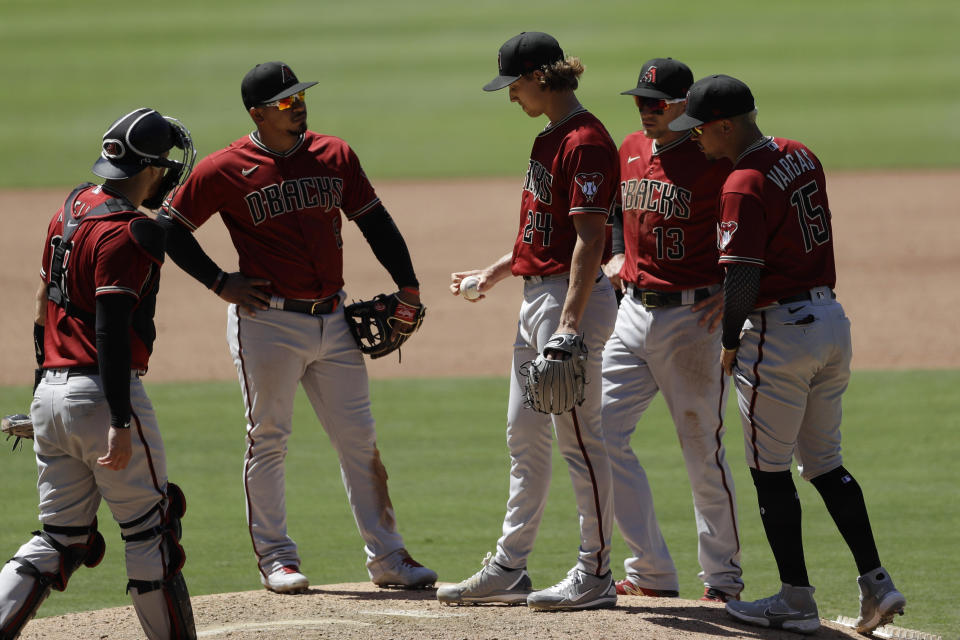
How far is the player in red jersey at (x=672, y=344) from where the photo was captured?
5.11 m

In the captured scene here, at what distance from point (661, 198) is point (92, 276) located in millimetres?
2301

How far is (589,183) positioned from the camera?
15.0 ft

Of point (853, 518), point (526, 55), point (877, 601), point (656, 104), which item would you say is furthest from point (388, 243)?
point (877, 601)

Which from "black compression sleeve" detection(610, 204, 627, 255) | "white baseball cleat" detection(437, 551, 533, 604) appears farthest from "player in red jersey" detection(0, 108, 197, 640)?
"black compression sleeve" detection(610, 204, 627, 255)

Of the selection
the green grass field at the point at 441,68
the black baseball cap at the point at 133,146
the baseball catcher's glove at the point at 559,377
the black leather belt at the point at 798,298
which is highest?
the green grass field at the point at 441,68

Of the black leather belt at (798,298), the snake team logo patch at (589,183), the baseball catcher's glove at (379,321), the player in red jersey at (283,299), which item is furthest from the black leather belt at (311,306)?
the black leather belt at (798,298)

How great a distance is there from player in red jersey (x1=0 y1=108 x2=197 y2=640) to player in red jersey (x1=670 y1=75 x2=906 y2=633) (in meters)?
2.00

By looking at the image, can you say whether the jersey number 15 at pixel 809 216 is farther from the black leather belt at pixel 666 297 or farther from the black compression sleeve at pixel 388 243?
the black compression sleeve at pixel 388 243

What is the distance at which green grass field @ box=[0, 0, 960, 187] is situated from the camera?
22328 millimetres

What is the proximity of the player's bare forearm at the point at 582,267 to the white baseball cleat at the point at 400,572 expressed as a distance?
1358 mm

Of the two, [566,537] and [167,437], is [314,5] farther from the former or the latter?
[566,537]

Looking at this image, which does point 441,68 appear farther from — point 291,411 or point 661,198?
point 661,198

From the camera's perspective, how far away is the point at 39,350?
4.51m

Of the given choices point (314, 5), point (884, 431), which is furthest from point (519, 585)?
point (314, 5)
